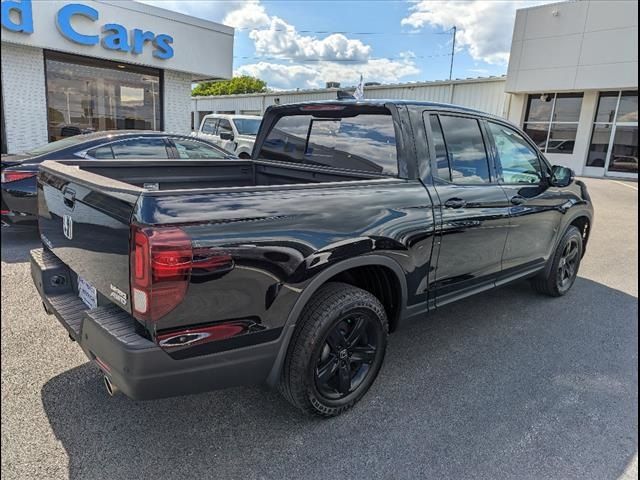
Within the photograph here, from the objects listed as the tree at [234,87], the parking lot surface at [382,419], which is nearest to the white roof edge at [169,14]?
the parking lot surface at [382,419]

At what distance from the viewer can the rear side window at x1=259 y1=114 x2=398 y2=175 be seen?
10.7 ft

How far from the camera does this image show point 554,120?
2197 cm

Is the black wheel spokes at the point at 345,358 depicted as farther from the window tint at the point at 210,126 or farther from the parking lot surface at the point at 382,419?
the window tint at the point at 210,126

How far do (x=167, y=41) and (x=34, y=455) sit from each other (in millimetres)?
12822

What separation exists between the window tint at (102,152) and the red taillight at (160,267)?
15.8 ft

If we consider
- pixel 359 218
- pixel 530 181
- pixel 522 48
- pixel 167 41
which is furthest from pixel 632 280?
pixel 522 48

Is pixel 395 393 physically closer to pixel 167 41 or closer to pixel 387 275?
pixel 387 275

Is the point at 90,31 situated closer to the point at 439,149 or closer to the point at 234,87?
the point at 439,149

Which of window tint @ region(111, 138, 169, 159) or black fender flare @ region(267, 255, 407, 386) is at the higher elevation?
window tint @ region(111, 138, 169, 159)

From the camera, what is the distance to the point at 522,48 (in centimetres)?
2209

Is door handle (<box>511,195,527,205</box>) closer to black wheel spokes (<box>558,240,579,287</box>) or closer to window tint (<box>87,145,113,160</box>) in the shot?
black wheel spokes (<box>558,240,579,287</box>)

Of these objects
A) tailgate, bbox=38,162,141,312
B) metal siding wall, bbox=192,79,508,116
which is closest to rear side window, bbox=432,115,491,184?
tailgate, bbox=38,162,141,312

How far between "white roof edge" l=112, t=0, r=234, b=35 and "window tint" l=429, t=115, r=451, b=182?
11378 millimetres

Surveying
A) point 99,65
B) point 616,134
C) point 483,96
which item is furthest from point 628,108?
point 99,65
